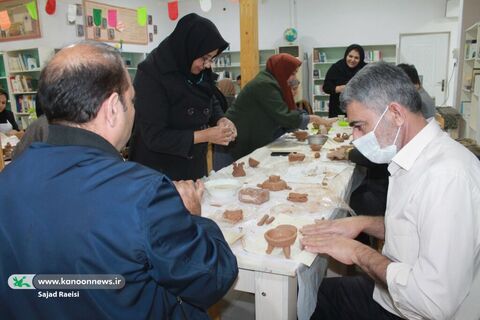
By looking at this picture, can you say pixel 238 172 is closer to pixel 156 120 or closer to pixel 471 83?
pixel 156 120

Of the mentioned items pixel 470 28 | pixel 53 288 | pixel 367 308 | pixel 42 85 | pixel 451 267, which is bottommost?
pixel 367 308

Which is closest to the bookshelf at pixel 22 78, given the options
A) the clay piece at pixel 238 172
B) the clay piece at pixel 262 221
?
the clay piece at pixel 238 172

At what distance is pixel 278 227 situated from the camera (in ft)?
4.75

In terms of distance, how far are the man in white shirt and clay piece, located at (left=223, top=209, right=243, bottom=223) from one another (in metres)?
0.30

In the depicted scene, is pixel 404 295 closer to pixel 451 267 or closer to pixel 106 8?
pixel 451 267

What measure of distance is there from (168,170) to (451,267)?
1.66 metres

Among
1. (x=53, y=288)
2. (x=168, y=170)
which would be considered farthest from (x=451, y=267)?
(x=168, y=170)

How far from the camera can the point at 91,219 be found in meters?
0.76

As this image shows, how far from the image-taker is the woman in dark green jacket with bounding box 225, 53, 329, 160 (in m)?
3.11

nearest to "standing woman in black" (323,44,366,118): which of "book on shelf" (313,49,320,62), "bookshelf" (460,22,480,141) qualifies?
"bookshelf" (460,22,480,141)

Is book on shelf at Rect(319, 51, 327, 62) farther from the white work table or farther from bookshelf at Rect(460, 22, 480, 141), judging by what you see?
the white work table

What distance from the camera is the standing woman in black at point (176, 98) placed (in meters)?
2.12

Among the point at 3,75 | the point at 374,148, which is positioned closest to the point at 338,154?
the point at 374,148

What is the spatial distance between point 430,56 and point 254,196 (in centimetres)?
778
